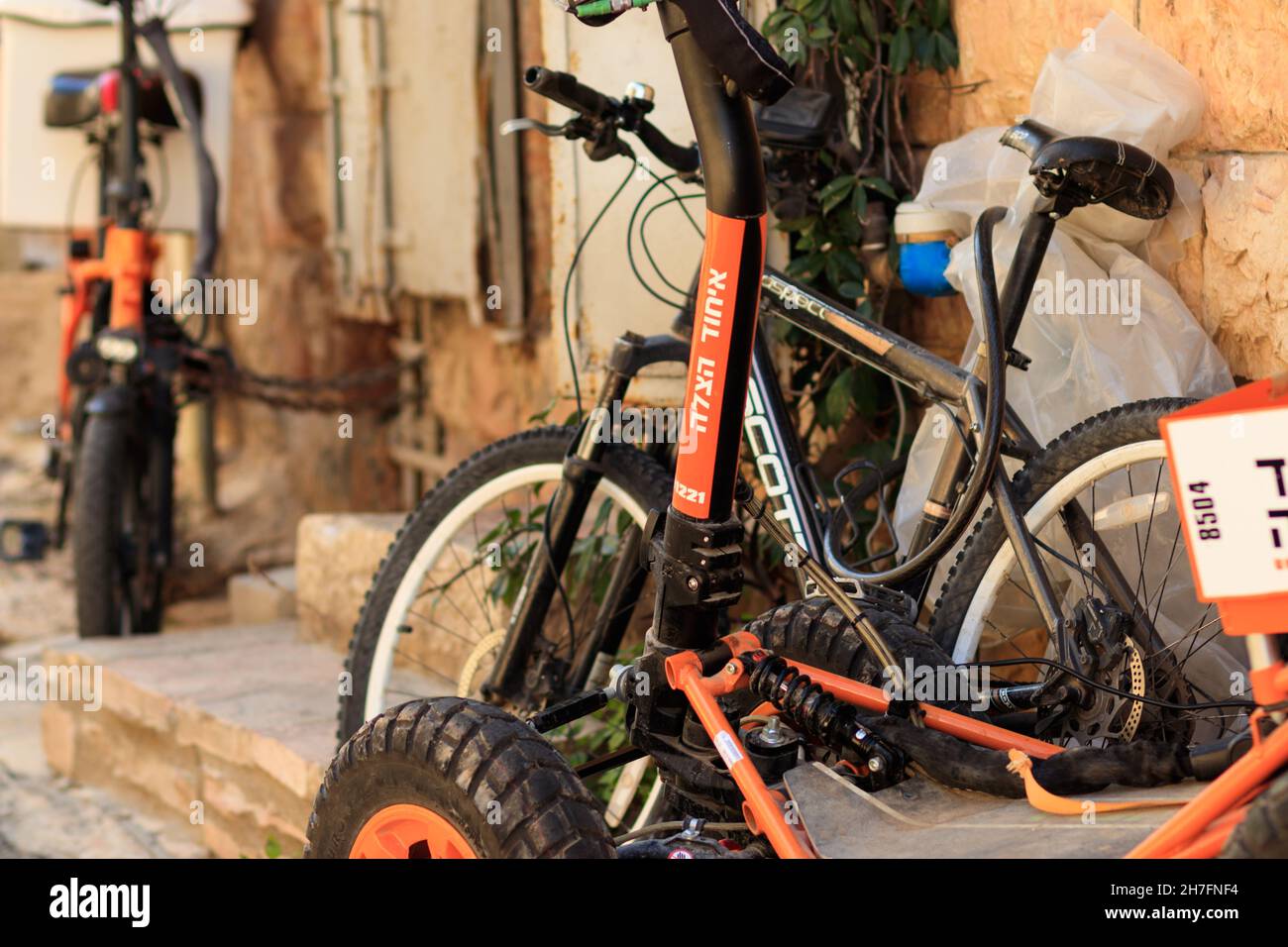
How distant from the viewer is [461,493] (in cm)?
296

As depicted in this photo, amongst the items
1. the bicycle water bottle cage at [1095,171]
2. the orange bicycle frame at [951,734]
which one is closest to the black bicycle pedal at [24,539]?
the orange bicycle frame at [951,734]

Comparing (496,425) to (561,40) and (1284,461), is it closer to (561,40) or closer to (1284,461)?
(561,40)

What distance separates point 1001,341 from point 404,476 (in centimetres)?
398

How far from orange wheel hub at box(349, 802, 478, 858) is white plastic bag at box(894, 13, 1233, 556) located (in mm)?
1150

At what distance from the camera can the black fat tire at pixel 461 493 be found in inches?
109

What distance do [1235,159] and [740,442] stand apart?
1.06m

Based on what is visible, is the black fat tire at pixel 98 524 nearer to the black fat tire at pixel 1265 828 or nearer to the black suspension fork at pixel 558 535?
the black suspension fork at pixel 558 535

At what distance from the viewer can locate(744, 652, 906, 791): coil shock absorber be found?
2.09 metres

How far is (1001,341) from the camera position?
7.74 feet

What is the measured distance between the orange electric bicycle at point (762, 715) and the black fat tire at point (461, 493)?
0.39 metres
